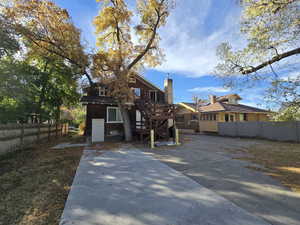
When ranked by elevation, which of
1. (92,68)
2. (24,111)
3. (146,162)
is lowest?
(146,162)

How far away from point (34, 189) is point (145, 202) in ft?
9.86

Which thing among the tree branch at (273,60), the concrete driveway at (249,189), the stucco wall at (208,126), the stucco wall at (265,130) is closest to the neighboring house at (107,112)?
the tree branch at (273,60)

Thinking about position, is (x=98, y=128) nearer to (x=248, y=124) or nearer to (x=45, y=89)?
(x=45, y=89)

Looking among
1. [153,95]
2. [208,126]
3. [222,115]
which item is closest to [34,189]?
[153,95]

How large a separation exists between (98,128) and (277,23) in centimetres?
1326

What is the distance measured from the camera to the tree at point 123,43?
10.3 metres

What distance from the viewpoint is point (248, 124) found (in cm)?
1510

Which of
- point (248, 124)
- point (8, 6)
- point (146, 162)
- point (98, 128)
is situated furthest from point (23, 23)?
point (248, 124)

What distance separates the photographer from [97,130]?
12234 mm

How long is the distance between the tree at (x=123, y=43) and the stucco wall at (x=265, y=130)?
11797mm

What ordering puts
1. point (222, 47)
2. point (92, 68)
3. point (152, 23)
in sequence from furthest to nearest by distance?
1. point (152, 23)
2. point (92, 68)
3. point (222, 47)

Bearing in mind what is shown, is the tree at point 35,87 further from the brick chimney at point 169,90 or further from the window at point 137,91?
the brick chimney at point 169,90

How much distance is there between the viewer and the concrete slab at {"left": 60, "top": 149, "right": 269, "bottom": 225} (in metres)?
2.43

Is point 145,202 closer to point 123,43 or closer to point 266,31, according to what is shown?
point 266,31
